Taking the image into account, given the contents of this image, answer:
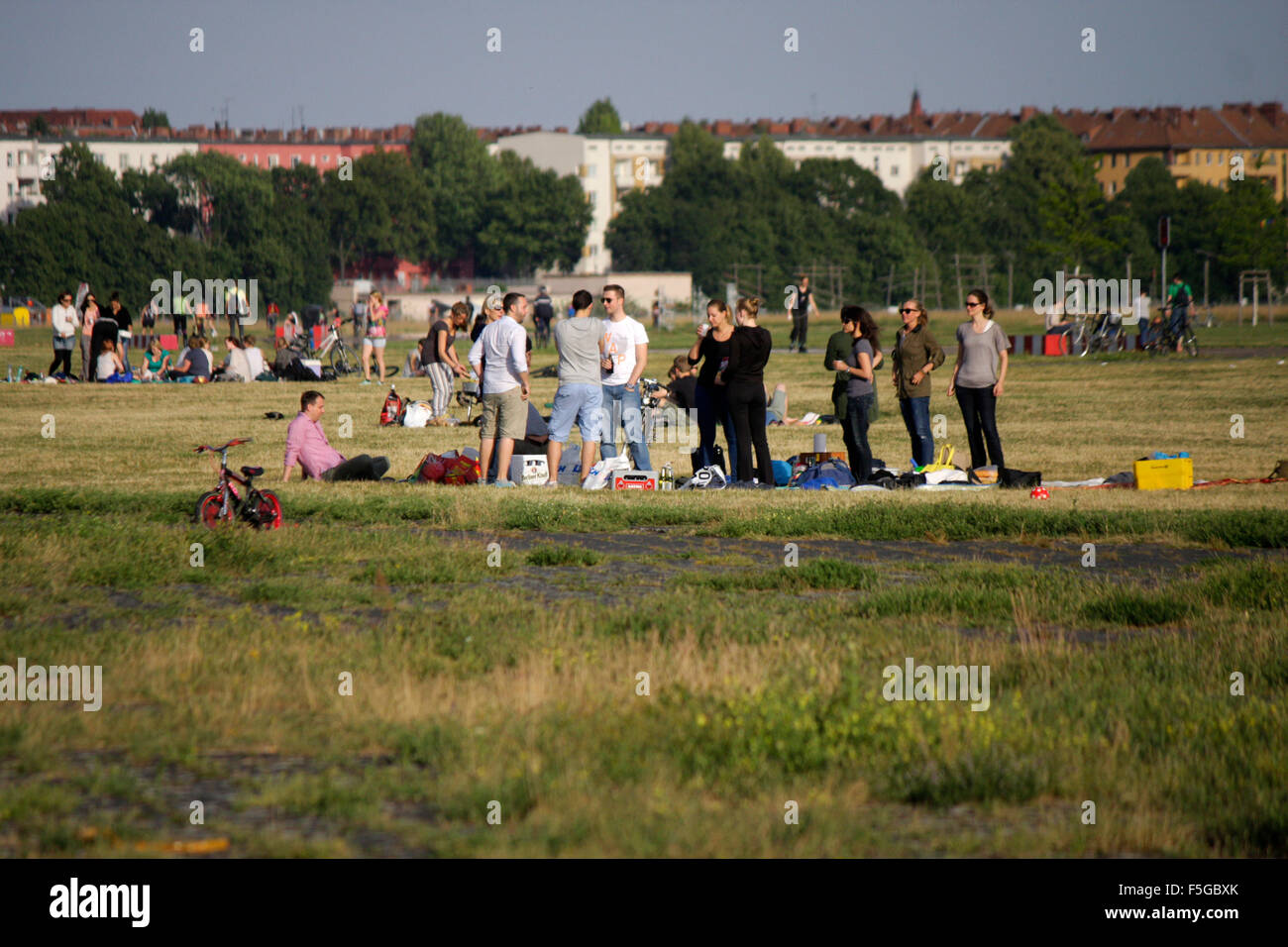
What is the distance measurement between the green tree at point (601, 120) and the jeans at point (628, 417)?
16391 centimetres

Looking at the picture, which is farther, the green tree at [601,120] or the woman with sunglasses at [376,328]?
the green tree at [601,120]

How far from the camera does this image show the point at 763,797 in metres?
5.78

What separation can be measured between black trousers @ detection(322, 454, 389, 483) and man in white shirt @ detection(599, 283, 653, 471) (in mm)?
2482

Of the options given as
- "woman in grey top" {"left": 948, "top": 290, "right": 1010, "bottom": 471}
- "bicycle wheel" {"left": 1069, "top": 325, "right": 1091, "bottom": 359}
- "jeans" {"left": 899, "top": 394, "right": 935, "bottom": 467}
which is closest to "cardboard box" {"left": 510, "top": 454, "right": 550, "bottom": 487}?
"jeans" {"left": 899, "top": 394, "right": 935, "bottom": 467}

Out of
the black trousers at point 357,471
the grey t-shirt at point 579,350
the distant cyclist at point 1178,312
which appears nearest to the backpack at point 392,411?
the black trousers at point 357,471

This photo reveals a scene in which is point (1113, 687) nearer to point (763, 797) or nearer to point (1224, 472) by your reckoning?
point (763, 797)

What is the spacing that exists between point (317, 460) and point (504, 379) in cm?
229

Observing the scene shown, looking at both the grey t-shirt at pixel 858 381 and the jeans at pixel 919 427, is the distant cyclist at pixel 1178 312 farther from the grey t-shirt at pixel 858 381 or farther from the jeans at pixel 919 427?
the grey t-shirt at pixel 858 381

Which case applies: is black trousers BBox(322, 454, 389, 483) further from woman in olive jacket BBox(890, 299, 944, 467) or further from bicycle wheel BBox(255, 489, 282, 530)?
woman in olive jacket BBox(890, 299, 944, 467)

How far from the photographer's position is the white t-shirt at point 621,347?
15.1 meters

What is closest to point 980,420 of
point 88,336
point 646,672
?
point 646,672

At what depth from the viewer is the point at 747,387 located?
49.9ft

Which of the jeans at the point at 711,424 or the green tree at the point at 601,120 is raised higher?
the green tree at the point at 601,120
